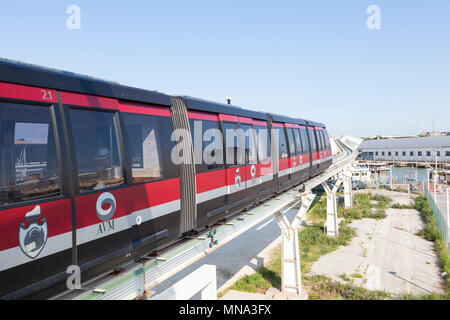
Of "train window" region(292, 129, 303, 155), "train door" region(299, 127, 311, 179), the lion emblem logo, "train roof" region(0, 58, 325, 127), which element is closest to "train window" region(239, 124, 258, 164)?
"train roof" region(0, 58, 325, 127)

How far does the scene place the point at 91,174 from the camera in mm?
4773

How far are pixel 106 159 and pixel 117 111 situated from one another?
88 centimetres

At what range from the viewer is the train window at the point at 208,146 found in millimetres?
7539

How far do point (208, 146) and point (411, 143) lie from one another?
269 ft

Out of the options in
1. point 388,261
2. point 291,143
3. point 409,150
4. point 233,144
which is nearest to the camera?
point 233,144

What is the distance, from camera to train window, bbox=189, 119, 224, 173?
24.7 ft

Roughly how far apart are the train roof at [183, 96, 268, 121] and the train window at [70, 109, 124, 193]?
2544mm

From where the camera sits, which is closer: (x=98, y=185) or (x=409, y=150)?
(x=98, y=185)

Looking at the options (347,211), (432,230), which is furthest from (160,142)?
(347,211)

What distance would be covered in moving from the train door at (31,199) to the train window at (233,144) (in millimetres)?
5242

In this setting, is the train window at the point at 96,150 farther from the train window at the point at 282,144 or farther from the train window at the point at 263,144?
the train window at the point at 282,144

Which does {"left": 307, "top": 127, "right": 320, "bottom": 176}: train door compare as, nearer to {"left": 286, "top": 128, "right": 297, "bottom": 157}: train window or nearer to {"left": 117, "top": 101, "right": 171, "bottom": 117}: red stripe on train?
{"left": 286, "top": 128, "right": 297, "bottom": 157}: train window

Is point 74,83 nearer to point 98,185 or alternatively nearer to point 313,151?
point 98,185

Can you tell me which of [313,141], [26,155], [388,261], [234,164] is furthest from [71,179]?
[388,261]
